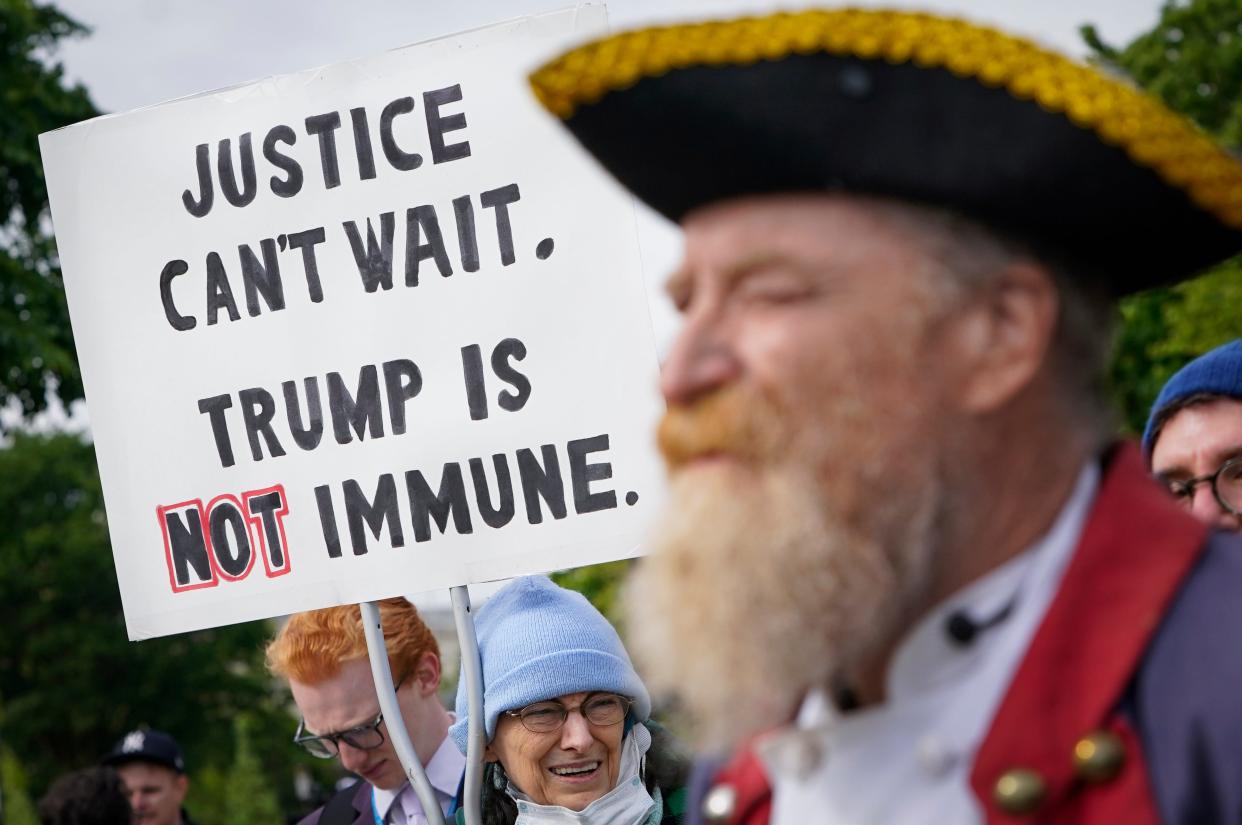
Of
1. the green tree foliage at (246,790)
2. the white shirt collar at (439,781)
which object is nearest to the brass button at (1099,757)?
the white shirt collar at (439,781)

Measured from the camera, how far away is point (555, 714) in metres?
3.86

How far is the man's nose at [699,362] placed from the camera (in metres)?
1.58

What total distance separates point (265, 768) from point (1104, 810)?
59161 mm

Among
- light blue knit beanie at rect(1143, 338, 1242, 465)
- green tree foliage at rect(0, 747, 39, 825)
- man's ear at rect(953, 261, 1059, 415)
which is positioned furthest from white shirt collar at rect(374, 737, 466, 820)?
green tree foliage at rect(0, 747, 39, 825)

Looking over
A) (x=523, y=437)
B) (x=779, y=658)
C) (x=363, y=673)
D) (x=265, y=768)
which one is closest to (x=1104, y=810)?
(x=779, y=658)

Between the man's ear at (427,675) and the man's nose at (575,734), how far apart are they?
0.77m

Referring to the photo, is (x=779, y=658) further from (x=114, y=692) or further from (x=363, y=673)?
(x=114, y=692)

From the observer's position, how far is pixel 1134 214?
1568 millimetres

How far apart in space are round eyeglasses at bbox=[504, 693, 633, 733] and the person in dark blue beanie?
1.39 m

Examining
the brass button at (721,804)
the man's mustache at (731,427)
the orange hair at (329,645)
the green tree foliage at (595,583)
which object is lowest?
the green tree foliage at (595,583)

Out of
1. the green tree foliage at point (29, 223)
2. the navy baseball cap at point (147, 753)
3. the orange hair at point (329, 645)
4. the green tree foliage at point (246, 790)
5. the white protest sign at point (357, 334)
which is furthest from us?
the green tree foliage at point (246, 790)

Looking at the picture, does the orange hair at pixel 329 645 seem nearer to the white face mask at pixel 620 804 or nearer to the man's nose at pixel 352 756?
the man's nose at pixel 352 756

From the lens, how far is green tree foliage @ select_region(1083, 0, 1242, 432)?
763 inches

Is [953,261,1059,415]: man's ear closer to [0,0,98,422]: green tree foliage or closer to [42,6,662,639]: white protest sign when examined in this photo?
[42,6,662,639]: white protest sign
